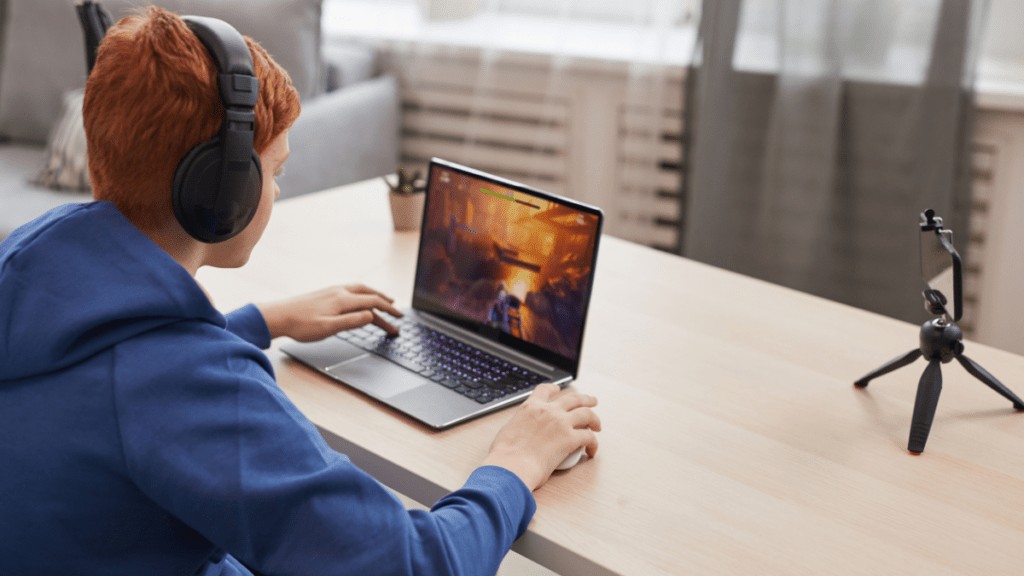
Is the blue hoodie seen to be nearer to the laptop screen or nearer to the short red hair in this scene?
the short red hair

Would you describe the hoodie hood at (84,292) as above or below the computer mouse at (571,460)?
above

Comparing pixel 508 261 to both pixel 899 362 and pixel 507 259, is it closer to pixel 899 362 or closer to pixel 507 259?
pixel 507 259

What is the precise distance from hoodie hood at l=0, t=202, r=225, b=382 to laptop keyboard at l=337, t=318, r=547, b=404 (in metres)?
0.47

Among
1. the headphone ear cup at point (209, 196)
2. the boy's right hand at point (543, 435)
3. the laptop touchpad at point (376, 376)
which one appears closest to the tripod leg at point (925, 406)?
the boy's right hand at point (543, 435)

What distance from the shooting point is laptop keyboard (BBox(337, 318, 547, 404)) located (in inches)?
48.5

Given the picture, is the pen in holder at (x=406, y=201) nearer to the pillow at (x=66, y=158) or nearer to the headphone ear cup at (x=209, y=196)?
the headphone ear cup at (x=209, y=196)

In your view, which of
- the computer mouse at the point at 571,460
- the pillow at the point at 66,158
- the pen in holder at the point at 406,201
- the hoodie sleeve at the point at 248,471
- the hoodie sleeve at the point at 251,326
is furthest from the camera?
the pillow at the point at 66,158

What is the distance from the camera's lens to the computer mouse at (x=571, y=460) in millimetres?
1065

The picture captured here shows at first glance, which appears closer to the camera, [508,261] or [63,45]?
[508,261]

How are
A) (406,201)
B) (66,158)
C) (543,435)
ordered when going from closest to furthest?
1. (543,435)
2. (406,201)
3. (66,158)

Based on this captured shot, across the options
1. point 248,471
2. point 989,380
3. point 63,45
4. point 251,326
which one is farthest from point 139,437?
point 63,45

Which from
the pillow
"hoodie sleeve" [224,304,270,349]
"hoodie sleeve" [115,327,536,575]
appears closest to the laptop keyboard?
"hoodie sleeve" [224,304,270,349]

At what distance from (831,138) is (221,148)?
1977 mm

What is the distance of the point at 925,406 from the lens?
116cm
